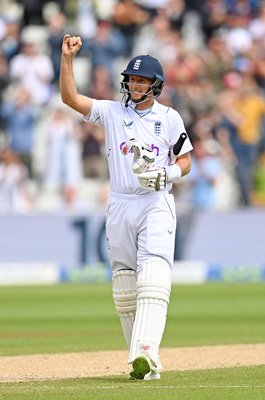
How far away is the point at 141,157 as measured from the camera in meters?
6.87

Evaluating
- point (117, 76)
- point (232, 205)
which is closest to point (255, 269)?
point (232, 205)

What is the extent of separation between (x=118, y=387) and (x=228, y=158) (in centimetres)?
1198

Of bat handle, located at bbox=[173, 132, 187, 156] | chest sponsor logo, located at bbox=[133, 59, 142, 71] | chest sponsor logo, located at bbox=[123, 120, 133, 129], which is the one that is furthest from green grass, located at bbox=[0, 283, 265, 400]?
chest sponsor logo, located at bbox=[133, 59, 142, 71]

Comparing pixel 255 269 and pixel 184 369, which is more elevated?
pixel 255 269

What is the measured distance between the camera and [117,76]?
19656 mm

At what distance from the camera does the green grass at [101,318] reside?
34.3 ft

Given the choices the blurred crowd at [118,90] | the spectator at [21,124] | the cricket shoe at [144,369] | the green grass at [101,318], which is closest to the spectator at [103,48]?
the blurred crowd at [118,90]

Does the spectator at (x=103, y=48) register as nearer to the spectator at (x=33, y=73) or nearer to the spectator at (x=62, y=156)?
the spectator at (x=33, y=73)

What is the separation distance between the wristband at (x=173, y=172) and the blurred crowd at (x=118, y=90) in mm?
10890

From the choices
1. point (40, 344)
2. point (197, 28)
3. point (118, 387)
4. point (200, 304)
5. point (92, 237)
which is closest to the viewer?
point (118, 387)

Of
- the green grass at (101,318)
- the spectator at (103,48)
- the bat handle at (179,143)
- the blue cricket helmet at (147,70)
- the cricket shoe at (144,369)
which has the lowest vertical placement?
the cricket shoe at (144,369)

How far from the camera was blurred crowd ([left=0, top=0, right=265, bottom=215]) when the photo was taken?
18.1m

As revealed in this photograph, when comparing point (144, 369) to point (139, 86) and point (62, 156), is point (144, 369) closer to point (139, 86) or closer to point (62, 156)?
point (139, 86)

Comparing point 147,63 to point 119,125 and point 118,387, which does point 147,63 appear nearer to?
point 119,125
